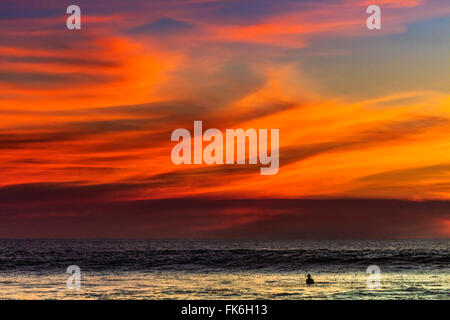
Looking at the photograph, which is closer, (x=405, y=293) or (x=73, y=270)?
(x=405, y=293)

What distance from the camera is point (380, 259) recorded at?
65.2 m

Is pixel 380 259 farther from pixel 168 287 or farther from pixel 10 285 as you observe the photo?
pixel 10 285

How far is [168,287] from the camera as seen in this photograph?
34.0 metres
